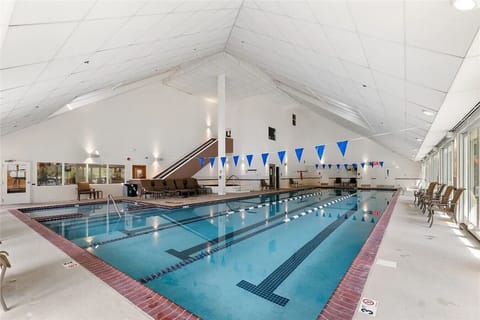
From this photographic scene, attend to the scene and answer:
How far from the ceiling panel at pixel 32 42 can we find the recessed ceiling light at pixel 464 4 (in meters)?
3.27

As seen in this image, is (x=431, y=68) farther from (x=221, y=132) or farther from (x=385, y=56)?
(x=221, y=132)

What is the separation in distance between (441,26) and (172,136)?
1313cm

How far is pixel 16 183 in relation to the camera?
864 centimetres

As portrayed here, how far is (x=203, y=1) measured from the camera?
4023 millimetres

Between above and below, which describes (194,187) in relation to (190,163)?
below

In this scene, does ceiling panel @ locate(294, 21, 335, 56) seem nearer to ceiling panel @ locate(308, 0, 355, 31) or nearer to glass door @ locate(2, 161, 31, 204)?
ceiling panel @ locate(308, 0, 355, 31)

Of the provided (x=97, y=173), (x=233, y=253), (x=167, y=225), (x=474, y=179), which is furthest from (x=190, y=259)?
(x=97, y=173)

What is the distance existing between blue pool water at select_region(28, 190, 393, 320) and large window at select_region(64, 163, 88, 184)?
3569mm

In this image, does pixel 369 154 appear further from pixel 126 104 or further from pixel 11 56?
pixel 11 56

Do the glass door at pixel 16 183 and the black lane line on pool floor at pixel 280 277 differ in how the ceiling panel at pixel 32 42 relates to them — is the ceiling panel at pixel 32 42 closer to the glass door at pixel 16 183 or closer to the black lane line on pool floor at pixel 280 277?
the black lane line on pool floor at pixel 280 277

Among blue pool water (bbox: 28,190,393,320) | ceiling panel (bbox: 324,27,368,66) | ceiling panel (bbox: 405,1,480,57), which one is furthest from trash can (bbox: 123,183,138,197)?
ceiling panel (bbox: 405,1,480,57)

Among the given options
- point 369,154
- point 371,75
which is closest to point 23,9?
point 371,75

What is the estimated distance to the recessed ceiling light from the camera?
1.42m

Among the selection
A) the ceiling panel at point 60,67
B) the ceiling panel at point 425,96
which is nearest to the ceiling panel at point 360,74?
the ceiling panel at point 425,96
